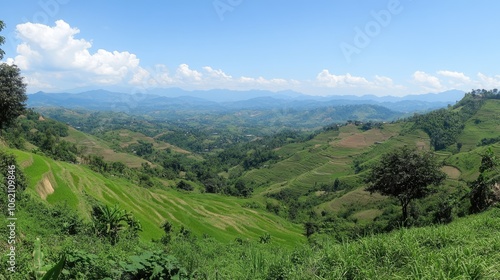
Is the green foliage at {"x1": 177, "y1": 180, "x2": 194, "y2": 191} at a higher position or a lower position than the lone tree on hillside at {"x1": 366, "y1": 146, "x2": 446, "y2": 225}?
lower

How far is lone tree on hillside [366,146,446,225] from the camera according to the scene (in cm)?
2748

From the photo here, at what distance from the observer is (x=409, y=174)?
89.6 feet

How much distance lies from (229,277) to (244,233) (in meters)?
49.9

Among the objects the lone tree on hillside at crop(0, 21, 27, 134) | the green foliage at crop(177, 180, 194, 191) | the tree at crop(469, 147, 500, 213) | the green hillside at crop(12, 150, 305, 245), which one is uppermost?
the lone tree on hillside at crop(0, 21, 27, 134)

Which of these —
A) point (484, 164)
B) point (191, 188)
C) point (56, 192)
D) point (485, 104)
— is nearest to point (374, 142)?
point (485, 104)

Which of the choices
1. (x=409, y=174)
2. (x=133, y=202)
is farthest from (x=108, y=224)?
(x=409, y=174)

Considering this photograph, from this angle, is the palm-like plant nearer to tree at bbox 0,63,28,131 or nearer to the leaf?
tree at bbox 0,63,28,131

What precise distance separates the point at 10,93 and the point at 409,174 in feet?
109

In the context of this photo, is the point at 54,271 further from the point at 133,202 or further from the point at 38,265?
the point at 133,202

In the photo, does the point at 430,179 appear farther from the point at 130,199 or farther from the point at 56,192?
the point at 130,199

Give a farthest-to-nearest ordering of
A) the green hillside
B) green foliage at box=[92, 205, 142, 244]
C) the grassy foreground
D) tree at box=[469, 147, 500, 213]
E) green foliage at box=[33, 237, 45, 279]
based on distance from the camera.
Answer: the green hillside < tree at box=[469, 147, 500, 213] < green foliage at box=[92, 205, 142, 244] < green foliage at box=[33, 237, 45, 279] < the grassy foreground

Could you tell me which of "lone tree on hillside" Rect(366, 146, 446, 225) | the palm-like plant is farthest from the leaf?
"lone tree on hillside" Rect(366, 146, 446, 225)

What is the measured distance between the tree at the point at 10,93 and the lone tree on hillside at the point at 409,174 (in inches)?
1248

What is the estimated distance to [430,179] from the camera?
2736cm
